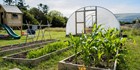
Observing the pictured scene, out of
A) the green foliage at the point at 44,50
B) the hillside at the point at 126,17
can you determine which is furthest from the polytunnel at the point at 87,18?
the hillside at the point at 126,17

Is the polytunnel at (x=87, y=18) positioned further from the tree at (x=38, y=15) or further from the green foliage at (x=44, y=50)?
the tree at (x=38, y=15)

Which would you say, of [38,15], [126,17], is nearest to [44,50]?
[126,17]

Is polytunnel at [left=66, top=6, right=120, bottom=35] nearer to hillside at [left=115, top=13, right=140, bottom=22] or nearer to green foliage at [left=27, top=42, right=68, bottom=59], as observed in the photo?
green foliage at [left=27, top=42, right=68, bottom=59]

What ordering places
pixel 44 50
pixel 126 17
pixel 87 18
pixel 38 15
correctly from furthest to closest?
pixel 38 15
pixel 126 17
pixel 87 18
pixel 44 50

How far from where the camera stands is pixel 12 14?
59.4 ft

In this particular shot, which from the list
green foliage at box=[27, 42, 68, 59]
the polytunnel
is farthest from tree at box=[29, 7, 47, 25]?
green foliage at box=[27, 42, 68, 59]

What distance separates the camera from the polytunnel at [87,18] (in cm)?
1644

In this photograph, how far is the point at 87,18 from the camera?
59.9 ft

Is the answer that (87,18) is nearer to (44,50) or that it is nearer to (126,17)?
(44,50)

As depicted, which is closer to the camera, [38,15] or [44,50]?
[44,50]

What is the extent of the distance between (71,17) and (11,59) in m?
11.8

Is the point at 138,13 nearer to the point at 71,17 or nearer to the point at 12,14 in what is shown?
the point at 71,17

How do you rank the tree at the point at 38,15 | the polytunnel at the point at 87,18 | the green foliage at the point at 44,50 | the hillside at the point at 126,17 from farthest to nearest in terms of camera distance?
the tree at the point at 38,15
the hillside at the point at 126,17
the polytunnel at the point at 87,18
the green foliage at the point at 44,50

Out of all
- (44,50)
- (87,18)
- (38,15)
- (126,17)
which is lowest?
(44,50)
